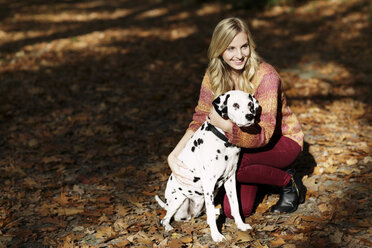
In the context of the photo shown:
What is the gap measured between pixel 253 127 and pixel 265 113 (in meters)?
0.26

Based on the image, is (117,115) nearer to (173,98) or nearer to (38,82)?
(173,98)

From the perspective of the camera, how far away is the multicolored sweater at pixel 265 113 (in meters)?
3.50

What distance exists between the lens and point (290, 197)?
4.16m

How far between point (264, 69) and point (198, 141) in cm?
110

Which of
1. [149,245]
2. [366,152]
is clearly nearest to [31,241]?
[149,245]

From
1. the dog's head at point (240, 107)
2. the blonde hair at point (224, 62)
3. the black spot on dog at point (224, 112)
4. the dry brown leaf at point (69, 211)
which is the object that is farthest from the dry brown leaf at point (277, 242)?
the dry brown leaf at point (69, 211)

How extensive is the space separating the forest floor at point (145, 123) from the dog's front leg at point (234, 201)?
0.35 feet

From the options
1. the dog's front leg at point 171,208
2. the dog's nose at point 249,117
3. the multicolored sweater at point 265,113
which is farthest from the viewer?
the dog's front leg at point 171,208

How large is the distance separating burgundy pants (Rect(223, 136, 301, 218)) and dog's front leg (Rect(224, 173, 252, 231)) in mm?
179

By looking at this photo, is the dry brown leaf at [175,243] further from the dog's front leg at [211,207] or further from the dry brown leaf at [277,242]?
the dry brown leaf at [277,242]

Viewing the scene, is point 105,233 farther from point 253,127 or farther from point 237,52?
point 237,52

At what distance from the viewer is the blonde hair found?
3695 millimetres

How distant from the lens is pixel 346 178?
4770 millimetres

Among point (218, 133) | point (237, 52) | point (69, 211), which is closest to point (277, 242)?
point (218, 133)
